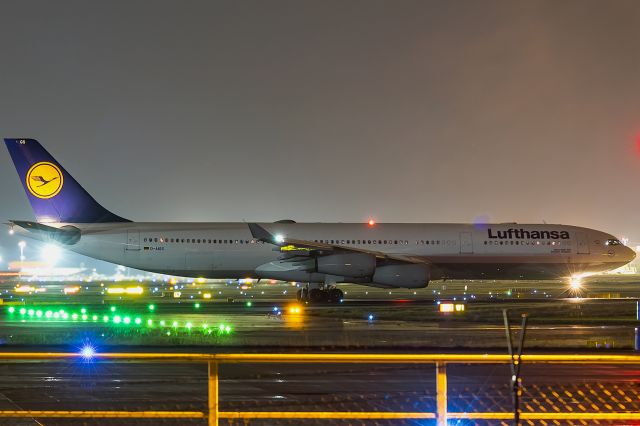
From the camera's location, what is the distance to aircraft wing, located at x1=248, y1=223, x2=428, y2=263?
40.3m

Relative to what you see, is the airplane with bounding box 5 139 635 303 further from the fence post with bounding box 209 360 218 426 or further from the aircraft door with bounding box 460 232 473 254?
the fence post with bounding box 209 360 218 426

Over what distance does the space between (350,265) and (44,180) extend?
18998 millimetres

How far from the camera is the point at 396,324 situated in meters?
27.1

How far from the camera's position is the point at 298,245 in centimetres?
4041

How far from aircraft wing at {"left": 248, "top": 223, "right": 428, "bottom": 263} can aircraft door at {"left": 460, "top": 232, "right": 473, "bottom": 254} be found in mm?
3890

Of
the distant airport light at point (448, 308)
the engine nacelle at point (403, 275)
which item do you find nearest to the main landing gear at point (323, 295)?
the engine nacelle at point (403, 275)

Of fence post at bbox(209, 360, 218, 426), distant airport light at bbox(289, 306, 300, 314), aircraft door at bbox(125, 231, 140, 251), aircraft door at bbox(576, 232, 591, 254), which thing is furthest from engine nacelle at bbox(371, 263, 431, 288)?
Result: fence post at bbox(209, 360, 218, 426)

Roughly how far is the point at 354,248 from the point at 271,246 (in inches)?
178

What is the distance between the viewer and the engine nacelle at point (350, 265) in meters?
40.0

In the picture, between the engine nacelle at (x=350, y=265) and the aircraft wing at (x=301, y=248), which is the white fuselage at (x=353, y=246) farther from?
the engine nacelle at (x=350, y=265)

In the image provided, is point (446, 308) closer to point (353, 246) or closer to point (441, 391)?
point (353, 246)

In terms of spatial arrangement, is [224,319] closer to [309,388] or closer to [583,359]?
[309,388]

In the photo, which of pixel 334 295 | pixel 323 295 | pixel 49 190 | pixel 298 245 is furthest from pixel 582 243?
pixel 49 190

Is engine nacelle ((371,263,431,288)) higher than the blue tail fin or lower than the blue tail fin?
lower
